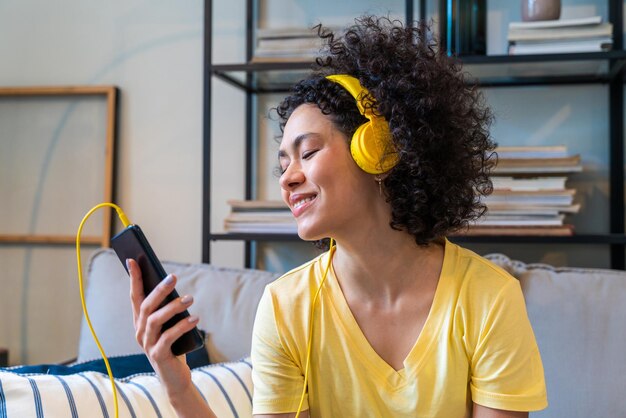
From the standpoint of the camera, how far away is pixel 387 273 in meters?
1.15

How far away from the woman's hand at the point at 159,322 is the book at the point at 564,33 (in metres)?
1.27

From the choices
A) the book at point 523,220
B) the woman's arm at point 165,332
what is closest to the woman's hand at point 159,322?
the woman's arm at point 165,332

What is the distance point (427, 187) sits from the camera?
1.13 metres

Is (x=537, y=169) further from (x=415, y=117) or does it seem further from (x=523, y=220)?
(x=415, y=117)

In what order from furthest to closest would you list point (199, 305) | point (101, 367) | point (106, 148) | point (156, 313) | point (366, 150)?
point (106, 148)
point (199, 305)
point (101, 367)
point (366, 150)
point (156, 313)

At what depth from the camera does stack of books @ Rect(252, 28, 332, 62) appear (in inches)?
77.4

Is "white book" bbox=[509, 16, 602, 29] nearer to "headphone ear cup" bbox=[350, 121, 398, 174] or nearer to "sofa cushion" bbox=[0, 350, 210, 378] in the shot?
"headphone ear cup" bbox=[350, 121, 398, 174]

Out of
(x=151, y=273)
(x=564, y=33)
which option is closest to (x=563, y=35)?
(x=564, y=33)

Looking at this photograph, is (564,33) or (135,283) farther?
(564,33)

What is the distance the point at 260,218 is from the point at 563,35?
0.91 meters

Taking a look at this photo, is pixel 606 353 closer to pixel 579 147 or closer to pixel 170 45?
pixel 579 147

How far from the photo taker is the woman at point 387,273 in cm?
107

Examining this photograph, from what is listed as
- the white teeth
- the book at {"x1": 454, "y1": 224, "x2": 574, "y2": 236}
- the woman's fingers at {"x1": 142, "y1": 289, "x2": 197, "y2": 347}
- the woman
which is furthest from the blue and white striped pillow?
the book at {"x1": 454, "y1": 224, "x2": 574, "y2": 236}

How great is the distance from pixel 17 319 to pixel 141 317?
1674 mm
